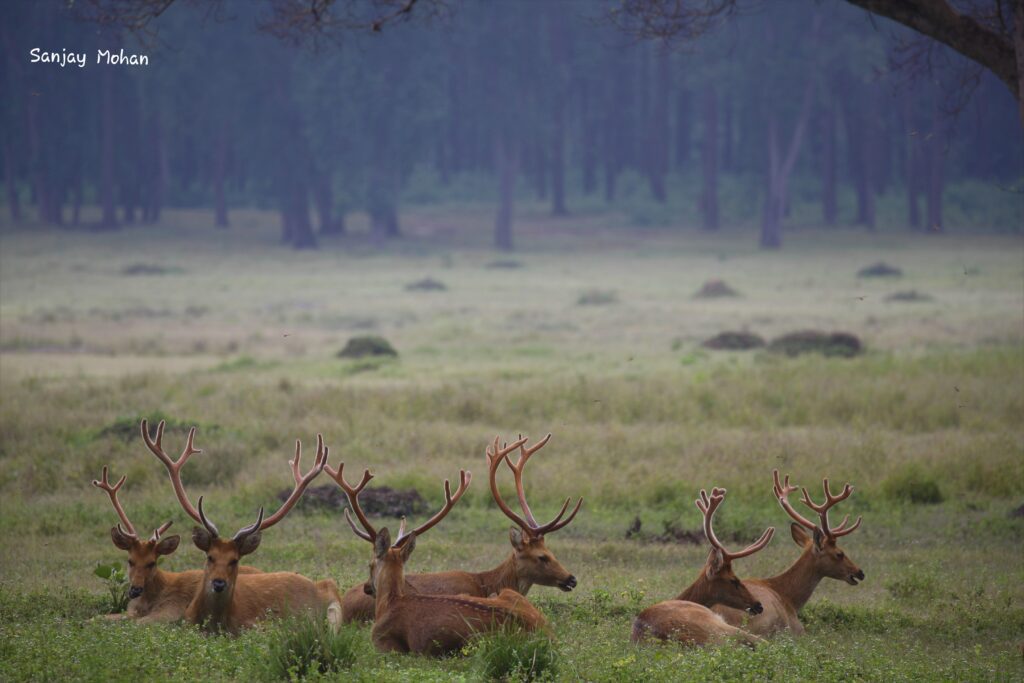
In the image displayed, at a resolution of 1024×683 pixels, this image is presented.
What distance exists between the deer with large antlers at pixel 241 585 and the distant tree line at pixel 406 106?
44706mm

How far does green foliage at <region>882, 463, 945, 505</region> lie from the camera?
1367 cm

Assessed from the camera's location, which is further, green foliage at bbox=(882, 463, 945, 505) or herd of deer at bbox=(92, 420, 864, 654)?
green foliage at bbox=(882, 463, 945, 505)

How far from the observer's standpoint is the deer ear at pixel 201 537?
770 cm

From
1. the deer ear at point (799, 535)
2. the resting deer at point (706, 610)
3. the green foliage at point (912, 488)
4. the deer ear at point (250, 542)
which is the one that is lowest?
the green foliage at point (912, 488)

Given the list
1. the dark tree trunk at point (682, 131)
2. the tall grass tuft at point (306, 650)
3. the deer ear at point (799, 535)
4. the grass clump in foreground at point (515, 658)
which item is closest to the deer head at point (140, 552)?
the tall grass tuft at point (306, 650)

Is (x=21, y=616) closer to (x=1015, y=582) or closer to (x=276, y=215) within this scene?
(x=1015, y=582)

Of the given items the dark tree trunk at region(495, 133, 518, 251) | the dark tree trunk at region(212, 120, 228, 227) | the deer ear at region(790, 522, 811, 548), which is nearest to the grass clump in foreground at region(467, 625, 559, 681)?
the deer ear at region(790, 522, 811, 548)

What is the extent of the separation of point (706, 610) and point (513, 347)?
1896cm

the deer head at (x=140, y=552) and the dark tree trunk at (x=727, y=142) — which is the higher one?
the dark tree trunk at (x=727, y=142)

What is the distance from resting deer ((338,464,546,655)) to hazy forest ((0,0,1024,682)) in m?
0.06

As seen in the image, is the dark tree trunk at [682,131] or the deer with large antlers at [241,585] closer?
the deer with large antlers at [241,585]

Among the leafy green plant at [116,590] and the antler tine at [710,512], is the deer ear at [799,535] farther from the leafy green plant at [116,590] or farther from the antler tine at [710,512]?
the leafy green plant at [116,590]

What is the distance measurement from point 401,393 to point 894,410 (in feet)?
23.0

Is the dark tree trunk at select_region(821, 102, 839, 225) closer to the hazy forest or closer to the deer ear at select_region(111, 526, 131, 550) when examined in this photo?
the hazy forest
